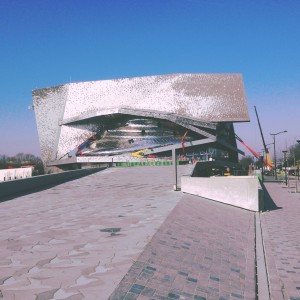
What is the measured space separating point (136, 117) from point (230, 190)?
32.0 meters

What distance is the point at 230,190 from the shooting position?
44.2ft

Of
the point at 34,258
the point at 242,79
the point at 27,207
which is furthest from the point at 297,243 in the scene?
the point at 242,79

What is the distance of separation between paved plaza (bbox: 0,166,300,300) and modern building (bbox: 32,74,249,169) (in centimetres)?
3180

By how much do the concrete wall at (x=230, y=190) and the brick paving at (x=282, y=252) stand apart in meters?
0.69

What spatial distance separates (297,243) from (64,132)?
39.1m

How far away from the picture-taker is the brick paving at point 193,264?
4.29 meters

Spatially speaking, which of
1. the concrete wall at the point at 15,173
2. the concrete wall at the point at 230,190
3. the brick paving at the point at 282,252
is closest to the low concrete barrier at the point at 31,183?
the concrete wall at the point at 230,190

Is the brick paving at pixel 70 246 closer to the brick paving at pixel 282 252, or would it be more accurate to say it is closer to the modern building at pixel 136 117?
the brick paving at pixel 282 252

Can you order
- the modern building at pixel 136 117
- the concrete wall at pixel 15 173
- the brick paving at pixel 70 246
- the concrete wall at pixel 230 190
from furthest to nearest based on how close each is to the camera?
the modern building at pixel 136 117, the concrete wall at pixel 15 173, the concrete wall at pixel 230 190, the brick paving at pixel 70 246

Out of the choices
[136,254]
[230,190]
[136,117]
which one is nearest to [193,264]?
[136,254]

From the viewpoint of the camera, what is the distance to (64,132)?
147 ft

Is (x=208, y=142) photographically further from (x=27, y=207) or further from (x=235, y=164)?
(x=27, y=207)

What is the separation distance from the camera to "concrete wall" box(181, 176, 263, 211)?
42.3 feet

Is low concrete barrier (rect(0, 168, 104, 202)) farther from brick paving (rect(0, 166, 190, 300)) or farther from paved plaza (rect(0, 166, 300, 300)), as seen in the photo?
brick paving (rect(0, 166, 190, 300))
